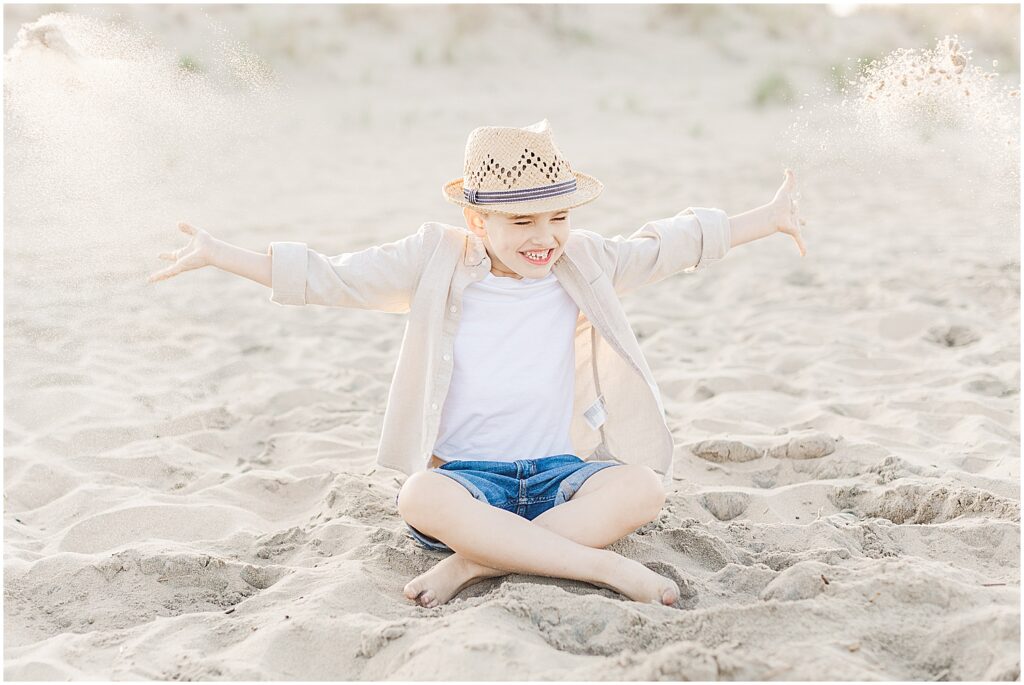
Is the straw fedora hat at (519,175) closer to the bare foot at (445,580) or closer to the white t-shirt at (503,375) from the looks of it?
the white t-shirt at (503,375)

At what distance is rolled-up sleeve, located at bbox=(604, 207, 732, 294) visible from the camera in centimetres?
293

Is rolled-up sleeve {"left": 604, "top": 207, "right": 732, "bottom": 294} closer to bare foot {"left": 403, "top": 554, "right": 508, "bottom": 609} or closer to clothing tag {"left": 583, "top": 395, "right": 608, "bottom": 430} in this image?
clothing tag {"left": 583, "top": 395, "right": 608, "bottom": 430}

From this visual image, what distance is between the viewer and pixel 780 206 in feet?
10.00

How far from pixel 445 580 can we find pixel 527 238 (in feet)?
2.78

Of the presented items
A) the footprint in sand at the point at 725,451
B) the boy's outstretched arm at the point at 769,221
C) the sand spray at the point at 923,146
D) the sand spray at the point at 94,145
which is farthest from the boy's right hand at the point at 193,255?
the sand spray at the point at 923,146

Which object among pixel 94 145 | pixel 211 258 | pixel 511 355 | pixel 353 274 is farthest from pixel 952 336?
pixel 94 145

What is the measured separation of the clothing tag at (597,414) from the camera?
9.58ft

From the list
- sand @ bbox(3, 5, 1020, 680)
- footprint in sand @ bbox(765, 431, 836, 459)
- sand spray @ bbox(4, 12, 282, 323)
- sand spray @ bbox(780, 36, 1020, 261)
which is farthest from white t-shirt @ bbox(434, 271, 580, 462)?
sand spray @ bbox(780, 36, 1020, 261)

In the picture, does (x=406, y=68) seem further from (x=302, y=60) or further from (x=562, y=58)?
(x=562, y=58)

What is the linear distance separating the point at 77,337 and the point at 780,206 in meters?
3.13

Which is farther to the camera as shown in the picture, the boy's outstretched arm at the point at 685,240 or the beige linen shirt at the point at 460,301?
the boy's outstretched arm at the point at 685,240

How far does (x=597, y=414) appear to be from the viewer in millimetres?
2928

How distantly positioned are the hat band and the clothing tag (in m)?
0.59

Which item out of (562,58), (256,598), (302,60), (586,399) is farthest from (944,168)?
(256,598)
